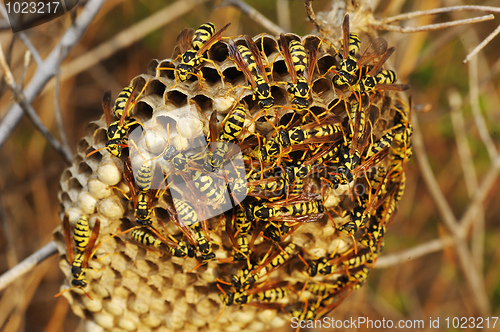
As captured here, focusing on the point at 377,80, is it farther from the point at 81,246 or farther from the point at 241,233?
the point at 81,246

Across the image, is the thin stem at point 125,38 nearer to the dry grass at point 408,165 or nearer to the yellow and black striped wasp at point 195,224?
the dry grass at point 408,165

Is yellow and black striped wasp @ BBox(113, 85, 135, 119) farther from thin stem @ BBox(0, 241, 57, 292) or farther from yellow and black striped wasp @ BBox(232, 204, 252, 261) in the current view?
thin stem @ BBox(0, 241, 57, 292)

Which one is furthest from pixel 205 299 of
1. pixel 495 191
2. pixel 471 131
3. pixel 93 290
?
pixel 495 191

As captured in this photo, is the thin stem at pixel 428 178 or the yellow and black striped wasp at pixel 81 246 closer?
the yellow and black striped wasp at pixel 81 246

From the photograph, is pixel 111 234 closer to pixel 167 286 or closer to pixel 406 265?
pixel 167 286

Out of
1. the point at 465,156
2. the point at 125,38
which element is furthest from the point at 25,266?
the point at 465,156

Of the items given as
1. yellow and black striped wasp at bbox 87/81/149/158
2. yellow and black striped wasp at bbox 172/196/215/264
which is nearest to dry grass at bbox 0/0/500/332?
yellow and black striped wasp at bbox 87/81/149/158

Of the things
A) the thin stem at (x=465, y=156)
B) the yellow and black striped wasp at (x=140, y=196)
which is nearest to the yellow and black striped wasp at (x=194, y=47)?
the yellow and black striped wasp at (x=140, y=196)
